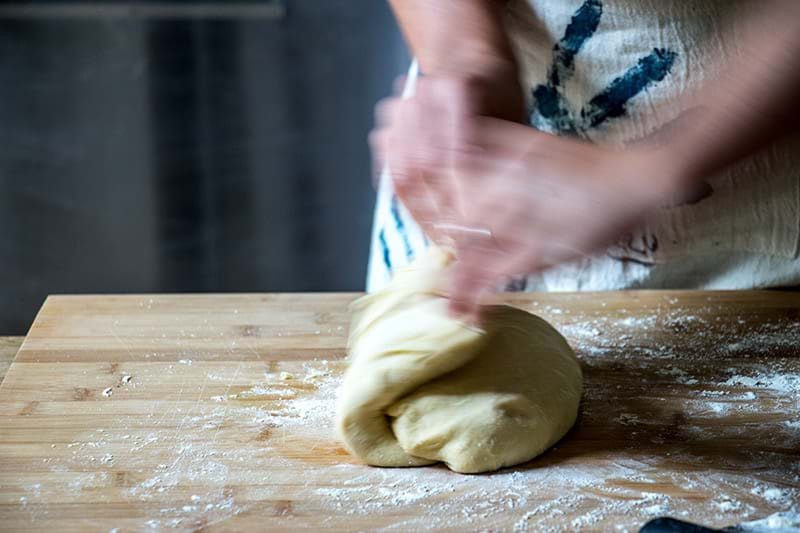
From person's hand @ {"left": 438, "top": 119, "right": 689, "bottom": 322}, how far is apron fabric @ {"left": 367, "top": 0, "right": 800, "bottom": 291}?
1.07ft

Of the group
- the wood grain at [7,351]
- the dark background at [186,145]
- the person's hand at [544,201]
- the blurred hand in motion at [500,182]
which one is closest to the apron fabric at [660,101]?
the blurred hand in motion at [500,182]

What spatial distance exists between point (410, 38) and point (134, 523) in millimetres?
845

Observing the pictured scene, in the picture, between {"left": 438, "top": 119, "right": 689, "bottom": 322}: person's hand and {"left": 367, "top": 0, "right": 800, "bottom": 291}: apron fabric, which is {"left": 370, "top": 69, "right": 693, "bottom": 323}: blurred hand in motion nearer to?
{"left": 438, "top": 119, "right": 689, "bottom": 322}: person's hand

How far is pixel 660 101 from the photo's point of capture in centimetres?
143

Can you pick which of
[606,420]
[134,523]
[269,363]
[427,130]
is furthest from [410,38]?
[134,523]

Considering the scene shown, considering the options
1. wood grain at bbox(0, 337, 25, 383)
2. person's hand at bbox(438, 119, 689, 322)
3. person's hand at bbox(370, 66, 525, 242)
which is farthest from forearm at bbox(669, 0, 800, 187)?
wood grain at bbox(0, 337, 25, 383)

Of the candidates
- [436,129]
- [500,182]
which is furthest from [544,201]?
[436,129]

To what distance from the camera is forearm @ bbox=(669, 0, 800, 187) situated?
3.44 feet

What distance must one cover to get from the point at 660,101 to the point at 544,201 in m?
0.45

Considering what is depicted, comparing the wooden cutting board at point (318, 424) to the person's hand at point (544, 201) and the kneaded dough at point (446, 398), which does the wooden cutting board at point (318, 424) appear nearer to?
the kneaded dough at point (446, 398)

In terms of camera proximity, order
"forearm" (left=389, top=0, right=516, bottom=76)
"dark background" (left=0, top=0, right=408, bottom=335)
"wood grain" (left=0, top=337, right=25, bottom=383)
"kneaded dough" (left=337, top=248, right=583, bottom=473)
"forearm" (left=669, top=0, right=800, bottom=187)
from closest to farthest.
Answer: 1. "forearm" (left=669, top=0, right=800, bottom=187)
2. "kneaded dough" (left=337, top=248, right=583, bottom=473)
3. "forearm" (left=389, top=0, right=516, bottom=76)
4. "wood grain" (left=0, top=337, right=25, bottom=383)
5. "dark background" (left=0, top=0, right=408, bottom=335)

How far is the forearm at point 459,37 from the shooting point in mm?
1350

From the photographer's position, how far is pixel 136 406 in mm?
1317

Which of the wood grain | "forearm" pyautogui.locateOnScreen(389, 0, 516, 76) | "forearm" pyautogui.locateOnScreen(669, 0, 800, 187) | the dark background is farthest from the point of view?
the dark background
